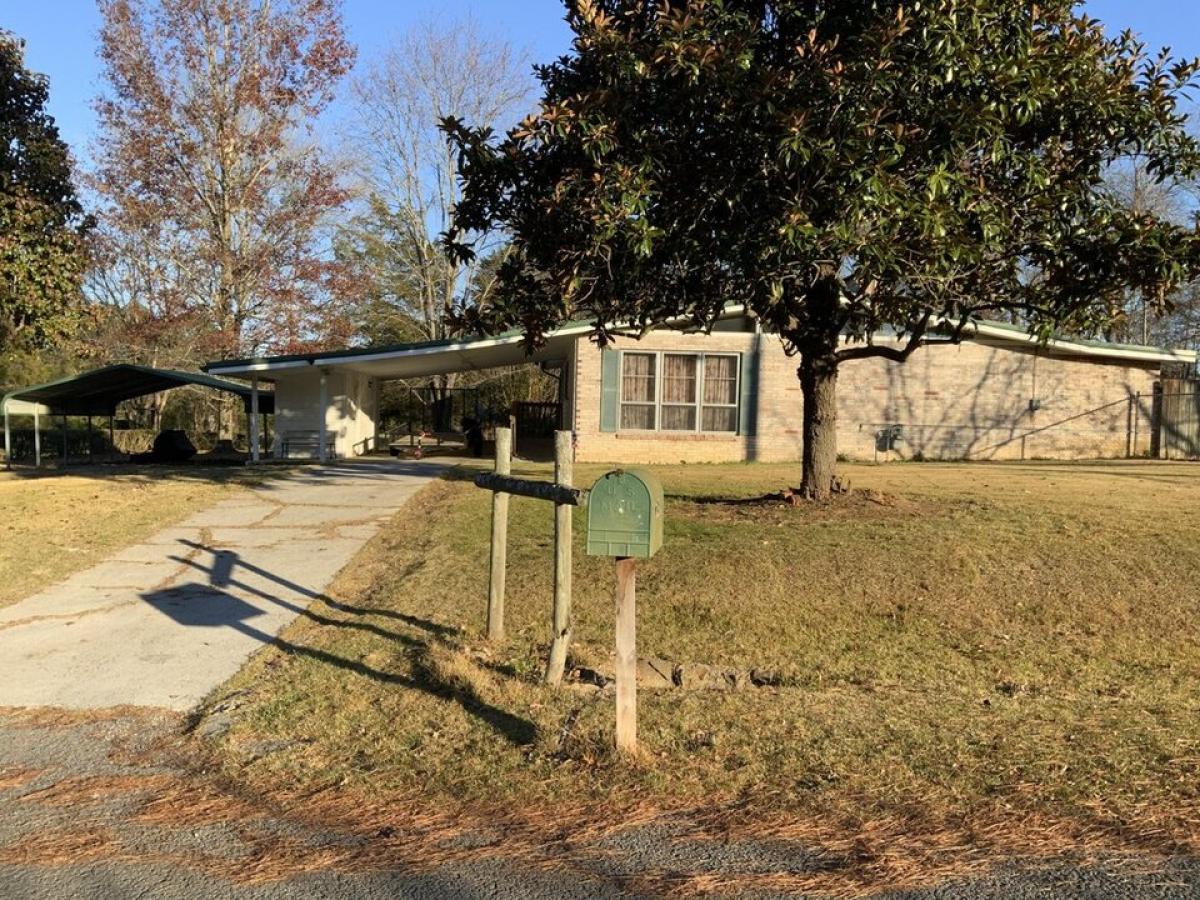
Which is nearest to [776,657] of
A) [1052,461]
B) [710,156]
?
[710,156]

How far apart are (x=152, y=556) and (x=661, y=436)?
11.6 metres

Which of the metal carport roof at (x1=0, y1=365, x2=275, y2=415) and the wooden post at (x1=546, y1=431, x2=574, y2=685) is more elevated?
the metal carport roof at (x1=0, y1=365, x2=275, y2=415)

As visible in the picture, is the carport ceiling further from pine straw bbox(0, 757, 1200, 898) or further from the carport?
pine straw bbox(0, 757, 1200, 898)

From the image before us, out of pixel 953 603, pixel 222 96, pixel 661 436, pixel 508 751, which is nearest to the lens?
pixel 508 751

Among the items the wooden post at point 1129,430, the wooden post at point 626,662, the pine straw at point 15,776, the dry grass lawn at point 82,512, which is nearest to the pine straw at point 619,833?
the pine straw at point 15,776

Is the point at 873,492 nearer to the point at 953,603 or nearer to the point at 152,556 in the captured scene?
the point at 953,603

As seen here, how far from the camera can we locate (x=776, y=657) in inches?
239

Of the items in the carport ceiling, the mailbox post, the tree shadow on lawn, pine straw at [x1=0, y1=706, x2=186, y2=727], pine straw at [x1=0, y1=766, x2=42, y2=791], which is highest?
the carport ceiling

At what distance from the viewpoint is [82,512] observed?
1166 cm

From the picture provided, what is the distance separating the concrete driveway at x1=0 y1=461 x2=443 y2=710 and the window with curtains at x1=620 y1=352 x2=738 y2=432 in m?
7.78

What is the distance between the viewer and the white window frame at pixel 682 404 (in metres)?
19.2

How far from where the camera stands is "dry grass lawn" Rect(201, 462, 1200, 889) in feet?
11.7

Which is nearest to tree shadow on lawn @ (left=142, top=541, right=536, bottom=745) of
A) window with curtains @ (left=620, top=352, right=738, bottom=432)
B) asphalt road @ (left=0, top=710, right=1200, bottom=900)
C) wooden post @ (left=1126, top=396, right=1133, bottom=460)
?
asphalt road @ (left=0, top=710, right=1200, bottom=900)

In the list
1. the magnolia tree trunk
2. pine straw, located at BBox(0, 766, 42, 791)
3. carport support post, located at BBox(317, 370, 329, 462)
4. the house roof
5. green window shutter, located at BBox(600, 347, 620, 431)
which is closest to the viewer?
pine straw, located at BBox(0, 766, 42, 791)
